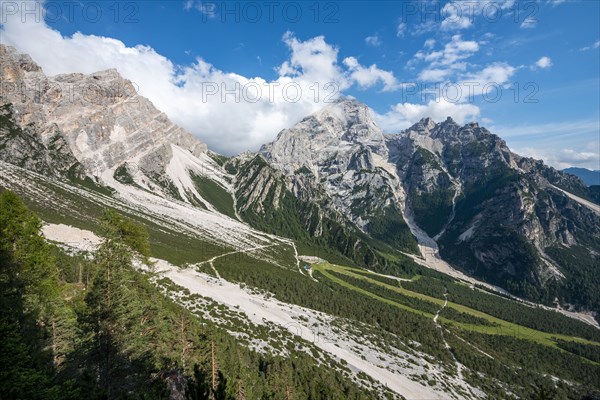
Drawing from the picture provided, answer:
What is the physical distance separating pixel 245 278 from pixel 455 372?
2938 inches

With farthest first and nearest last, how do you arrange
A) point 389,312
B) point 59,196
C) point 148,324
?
1. point 59,196
2. point 389,312
3. point 148,324

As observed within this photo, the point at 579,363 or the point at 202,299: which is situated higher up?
the point at 202,299

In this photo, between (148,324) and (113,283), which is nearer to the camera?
(113,283)

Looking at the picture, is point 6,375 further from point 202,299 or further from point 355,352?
point 355,352

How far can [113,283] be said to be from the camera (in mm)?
25672

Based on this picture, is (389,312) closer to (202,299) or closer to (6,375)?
(202,299)

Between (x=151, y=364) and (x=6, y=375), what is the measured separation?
1534 cm

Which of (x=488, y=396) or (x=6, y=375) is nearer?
(x=6, y=375)

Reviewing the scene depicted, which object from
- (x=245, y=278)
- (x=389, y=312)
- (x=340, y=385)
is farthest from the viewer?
(x=389, y=312)

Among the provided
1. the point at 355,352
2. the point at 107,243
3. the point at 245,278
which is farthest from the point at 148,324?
the point at 245,278

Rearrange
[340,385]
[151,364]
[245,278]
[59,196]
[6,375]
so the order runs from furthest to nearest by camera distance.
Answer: [59,196] → [245,278] → [340,385] → [151,364] → [6,375]

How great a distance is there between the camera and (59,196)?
184625 millimetres

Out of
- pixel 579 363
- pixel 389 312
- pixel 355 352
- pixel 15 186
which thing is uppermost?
pixel 15 186

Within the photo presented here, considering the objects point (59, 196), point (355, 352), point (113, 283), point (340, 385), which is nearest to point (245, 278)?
point (355, 352)
